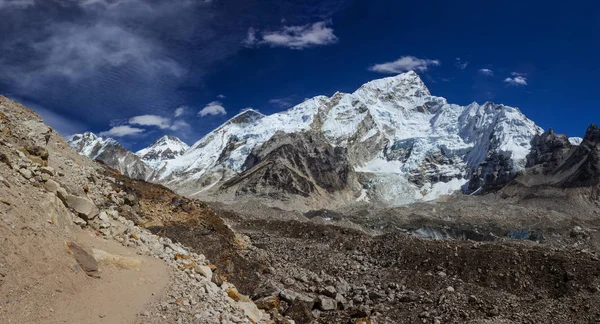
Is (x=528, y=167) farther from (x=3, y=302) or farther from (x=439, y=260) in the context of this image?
Answer: (x=3, y=302)

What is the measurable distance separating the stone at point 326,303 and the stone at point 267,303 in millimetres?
2209

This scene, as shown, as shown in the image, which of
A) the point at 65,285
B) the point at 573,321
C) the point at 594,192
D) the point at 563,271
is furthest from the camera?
the point at 594,192

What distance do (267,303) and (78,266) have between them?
27.0 ft

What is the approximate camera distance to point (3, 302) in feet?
27.3

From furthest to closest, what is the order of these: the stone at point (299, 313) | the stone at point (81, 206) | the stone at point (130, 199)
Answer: the stone at point (130, 199) → the stone at point (299, 313) → the stone at point (81, 206)

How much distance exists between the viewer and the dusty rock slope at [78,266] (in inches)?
358

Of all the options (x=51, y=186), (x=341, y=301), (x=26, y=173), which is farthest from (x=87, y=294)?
(x=341, y=301)

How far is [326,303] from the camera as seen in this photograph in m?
18.7

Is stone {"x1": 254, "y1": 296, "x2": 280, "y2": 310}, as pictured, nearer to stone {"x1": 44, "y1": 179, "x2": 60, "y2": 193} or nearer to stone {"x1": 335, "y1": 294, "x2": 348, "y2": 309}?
stone {"x1": 335, "y1": 294, "x2": 348, "y2": 309}

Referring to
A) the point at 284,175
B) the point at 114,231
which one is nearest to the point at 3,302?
the point at 114,231

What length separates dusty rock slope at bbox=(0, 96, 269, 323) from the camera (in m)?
9.10

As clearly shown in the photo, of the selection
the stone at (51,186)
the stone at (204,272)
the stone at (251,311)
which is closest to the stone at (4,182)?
the stone at (51,186)

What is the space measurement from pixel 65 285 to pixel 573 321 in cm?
1734

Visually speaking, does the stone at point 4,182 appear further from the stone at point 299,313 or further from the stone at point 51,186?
the stone at point 299,313
